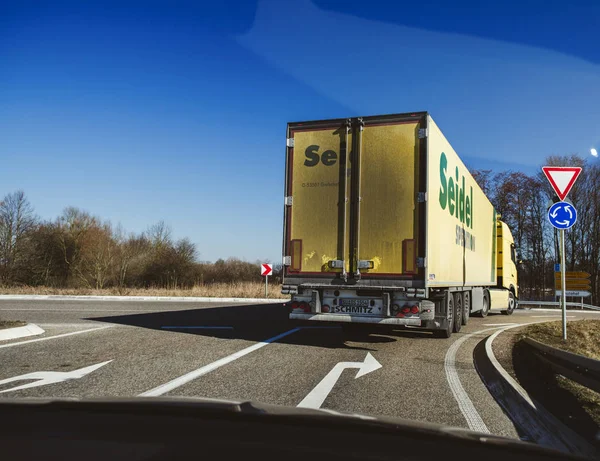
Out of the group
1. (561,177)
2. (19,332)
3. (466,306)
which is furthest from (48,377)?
(466,306)

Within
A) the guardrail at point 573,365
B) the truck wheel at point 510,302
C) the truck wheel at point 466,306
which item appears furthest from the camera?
the truck wheel at point 510,302

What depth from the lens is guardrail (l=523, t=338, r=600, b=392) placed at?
4480mm

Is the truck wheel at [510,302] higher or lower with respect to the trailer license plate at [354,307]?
lower

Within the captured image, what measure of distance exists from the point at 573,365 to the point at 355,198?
4.50 metres

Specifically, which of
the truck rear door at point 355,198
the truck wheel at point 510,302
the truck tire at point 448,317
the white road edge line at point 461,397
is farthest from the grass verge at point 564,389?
the truck wheel at point 510,302

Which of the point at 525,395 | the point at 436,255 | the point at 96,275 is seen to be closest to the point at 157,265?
the point at 96,275

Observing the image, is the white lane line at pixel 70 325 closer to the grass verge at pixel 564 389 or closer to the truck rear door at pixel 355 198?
the truck rear door at pixel 355 198

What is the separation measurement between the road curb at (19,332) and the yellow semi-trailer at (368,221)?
5.49 meters

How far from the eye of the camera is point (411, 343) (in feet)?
31.2

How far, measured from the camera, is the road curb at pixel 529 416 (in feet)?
11.8

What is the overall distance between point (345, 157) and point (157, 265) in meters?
36.1

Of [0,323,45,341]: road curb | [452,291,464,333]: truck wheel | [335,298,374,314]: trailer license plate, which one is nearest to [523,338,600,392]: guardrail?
[335,298,374,314]: trailer license plate

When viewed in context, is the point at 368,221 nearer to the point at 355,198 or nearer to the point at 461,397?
the point at 355,198

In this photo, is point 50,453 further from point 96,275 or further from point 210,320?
point 96,275
